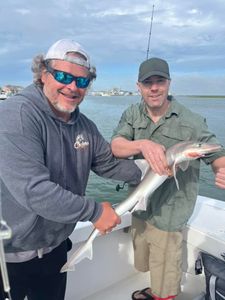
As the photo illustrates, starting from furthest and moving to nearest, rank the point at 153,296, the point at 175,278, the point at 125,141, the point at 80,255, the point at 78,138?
1. the point at 153,296
2. the point at 175,278
3. the point at 125,141
4. the point at 80,255
5. the point at 78,138

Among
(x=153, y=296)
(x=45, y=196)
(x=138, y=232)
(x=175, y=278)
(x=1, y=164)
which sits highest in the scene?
(x=1, y=164)

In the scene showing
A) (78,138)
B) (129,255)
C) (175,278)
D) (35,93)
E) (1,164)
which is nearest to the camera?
(1,164)

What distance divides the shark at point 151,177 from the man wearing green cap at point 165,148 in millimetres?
205

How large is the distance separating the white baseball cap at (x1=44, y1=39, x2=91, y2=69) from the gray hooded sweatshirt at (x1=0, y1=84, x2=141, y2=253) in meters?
0.29

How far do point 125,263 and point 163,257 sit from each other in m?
0.99

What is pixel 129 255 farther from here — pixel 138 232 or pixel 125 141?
pixel 125 141

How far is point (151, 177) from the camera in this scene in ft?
9.70

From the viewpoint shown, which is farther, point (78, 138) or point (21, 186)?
point (78, 138)

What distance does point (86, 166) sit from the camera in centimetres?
273

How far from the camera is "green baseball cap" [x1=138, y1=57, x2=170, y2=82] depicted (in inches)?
125

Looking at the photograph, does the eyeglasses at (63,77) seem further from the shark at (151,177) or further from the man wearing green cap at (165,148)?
the shark at (151,177)

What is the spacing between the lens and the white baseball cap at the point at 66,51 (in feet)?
7.83

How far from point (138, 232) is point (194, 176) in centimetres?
96

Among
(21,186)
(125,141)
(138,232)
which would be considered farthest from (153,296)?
(21,186)
